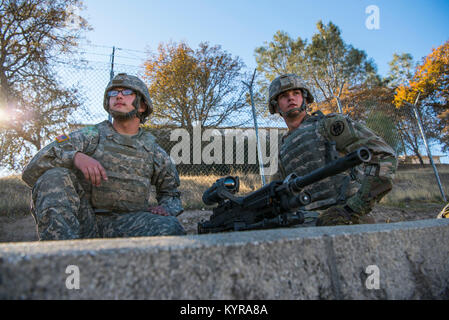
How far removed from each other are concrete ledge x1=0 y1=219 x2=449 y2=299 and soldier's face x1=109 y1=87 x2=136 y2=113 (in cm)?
213

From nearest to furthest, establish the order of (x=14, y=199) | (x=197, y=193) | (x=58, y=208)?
(x=58, y=208) → (x=14, y=199) → (x=197, y=193)

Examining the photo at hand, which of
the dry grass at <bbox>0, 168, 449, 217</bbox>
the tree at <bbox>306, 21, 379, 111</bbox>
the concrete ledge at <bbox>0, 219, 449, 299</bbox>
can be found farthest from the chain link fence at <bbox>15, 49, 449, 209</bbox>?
the tree at <bbox>306, 21, 379, 111</bbox>

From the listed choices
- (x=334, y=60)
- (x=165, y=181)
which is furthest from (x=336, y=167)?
(x=334, y=60)

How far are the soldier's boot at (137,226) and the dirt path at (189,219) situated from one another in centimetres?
203

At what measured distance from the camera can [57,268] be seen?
0.63m

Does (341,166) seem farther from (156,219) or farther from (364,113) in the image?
(364,113)

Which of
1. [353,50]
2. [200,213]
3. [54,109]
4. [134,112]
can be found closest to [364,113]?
[200,213]

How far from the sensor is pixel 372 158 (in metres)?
2.40

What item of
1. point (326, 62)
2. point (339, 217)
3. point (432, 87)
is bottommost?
point (339, 217)

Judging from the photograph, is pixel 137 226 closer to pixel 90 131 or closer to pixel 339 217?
pixel 90 131

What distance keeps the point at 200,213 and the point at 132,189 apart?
2781mm

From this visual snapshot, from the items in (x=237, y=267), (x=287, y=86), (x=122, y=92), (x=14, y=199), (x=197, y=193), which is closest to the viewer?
(x=237, y=267)

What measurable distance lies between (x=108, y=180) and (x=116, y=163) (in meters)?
0.18

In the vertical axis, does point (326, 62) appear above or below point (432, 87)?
above
